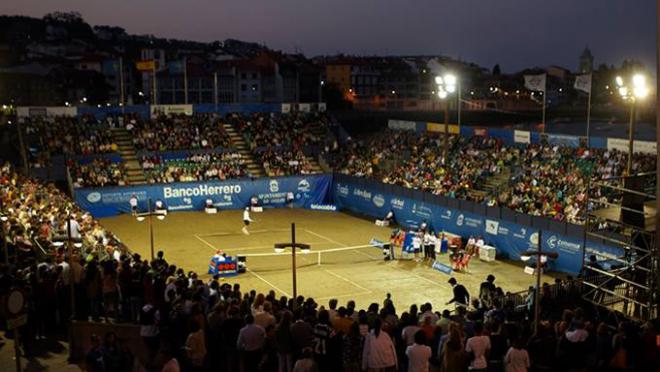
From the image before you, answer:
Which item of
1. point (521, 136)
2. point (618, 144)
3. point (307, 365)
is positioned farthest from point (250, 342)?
point (521, 136)

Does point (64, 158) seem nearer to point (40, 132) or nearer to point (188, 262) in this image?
point (40, 132)

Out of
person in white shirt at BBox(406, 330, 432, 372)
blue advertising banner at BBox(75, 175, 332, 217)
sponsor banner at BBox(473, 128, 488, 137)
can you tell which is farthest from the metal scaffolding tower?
blue advertising banner at BBox(75, 175, 332, 217)

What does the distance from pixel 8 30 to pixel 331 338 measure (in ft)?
568

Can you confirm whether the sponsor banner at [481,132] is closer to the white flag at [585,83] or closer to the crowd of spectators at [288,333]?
the white flag at [585,83]

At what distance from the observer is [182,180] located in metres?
45.1

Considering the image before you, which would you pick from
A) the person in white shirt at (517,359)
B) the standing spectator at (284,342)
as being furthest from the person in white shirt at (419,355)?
the standing spectator at (284,342)

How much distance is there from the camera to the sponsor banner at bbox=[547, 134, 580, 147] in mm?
38812

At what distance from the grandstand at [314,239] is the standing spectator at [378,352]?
1.04 feet

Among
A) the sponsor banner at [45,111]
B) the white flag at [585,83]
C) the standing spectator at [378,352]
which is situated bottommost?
the standing spectator at [378,352]

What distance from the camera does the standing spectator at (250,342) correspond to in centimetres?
1223

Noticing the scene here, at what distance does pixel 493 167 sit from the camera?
4138 centimetres

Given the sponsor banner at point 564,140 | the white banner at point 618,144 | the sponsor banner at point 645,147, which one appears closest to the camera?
the sponsor banner at point 645,147

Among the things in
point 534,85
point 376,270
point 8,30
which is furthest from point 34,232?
point 8,30

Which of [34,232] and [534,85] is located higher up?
[534,85]
